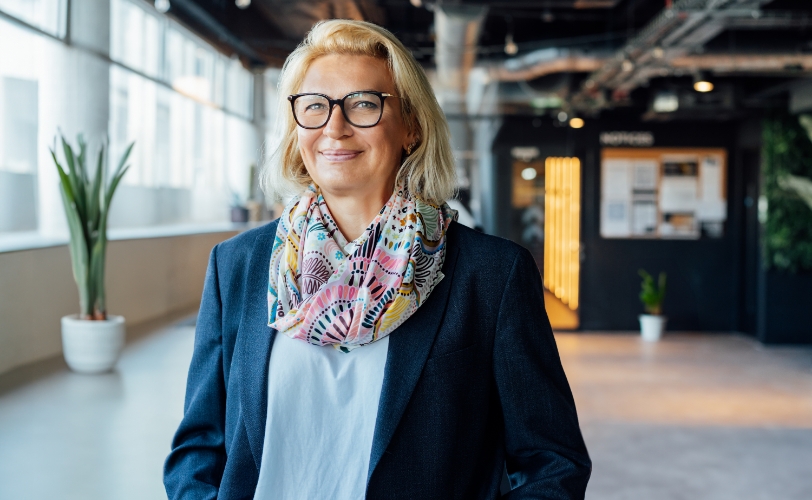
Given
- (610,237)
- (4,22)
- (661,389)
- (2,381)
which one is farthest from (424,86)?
(610,237)

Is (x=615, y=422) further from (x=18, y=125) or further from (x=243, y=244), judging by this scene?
(x=243, y=244)

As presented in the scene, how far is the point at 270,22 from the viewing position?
648 centimetres

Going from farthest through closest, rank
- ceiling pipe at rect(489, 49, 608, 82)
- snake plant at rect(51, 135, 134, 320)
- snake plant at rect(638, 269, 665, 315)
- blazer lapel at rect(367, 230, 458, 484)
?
snake plant at rect(638, 269, 665, 315)
ceiling pipe at rect(489, 49, 608, 82)
snake plant at rect(51, 135, 134, 320)
blazer lapel at rect(367, 230, 458, 484)

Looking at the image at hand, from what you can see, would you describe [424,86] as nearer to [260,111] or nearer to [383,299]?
[383,299]

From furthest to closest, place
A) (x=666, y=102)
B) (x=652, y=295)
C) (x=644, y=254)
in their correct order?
(x=644, y=254) < (x=652, y=295) < (x=666, y=102)

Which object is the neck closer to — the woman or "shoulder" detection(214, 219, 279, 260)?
the woman

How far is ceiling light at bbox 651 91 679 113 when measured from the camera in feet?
31.7

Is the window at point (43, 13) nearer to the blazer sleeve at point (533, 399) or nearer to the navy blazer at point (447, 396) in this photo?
the navy blazer at point (447, 396)

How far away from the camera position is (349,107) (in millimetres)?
1217

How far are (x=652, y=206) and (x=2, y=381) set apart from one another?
8.80 m

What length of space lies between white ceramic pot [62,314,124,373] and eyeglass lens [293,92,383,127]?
10.8 feet

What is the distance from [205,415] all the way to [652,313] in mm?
9596

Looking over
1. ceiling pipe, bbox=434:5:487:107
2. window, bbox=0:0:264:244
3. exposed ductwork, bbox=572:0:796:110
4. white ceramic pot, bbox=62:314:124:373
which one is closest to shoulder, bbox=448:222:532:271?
window, bbox=0:0:264:244

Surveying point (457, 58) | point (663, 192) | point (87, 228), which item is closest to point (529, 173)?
point (663, 192)
